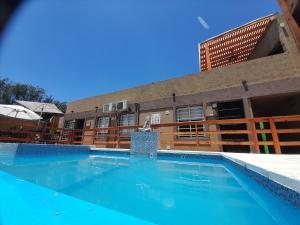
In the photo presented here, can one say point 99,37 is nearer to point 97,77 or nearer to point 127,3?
point 127,3

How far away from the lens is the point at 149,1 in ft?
18.9

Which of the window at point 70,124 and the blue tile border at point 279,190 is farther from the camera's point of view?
the window at point 70,124

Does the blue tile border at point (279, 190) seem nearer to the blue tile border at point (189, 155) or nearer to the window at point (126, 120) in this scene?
the blue tile border at point (189, 155)

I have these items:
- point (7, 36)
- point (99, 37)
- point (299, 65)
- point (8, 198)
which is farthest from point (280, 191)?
point (99, 37)

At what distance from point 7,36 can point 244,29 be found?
11084 millimetres

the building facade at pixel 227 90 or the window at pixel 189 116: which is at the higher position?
the building facade at pixel 227 90

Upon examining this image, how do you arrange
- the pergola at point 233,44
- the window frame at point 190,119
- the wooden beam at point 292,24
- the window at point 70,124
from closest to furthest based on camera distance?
the wooden beam at point 292,24 < the window frame at point 190,119 < the pergola at point 233,44 < the window at point 70,124

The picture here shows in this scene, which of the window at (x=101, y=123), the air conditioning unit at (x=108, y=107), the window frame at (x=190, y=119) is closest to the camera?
the window frame at (x=190, y=119)

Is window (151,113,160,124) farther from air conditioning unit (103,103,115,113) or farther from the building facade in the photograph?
air conditioning unit (103,103,115,113)

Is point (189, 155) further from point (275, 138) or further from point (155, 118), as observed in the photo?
point (155, 118)

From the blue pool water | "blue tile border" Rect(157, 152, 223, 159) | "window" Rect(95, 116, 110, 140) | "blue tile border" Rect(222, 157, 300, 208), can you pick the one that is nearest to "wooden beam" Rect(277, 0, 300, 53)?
"blue tile border" Rect(222, 157, 300, 208)

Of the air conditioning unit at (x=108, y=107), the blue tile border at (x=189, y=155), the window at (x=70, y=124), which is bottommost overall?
the blue tile border at (x=189, y=155)

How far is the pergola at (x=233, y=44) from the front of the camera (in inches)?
370

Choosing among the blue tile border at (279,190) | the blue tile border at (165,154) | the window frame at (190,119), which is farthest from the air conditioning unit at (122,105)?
the blue tile border at (279,190)
